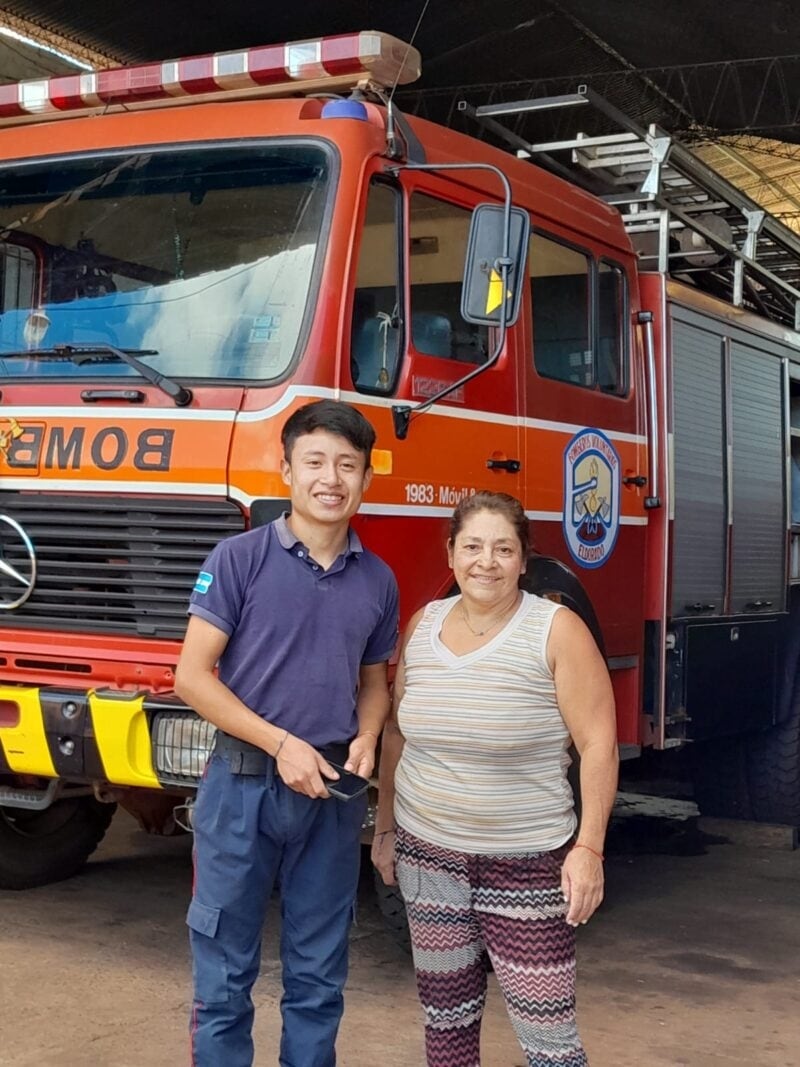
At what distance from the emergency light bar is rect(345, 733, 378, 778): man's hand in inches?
88.8

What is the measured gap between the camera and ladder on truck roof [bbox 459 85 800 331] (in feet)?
19.1

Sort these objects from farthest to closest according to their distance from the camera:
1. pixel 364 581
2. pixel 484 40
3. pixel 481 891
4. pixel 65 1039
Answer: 1. pixel 484 40
2. pixel 65 1039
3. pixel 364 581
4. pixel 481 891

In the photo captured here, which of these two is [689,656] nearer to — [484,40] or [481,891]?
[481,891]

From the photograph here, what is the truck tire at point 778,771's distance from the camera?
274 inches

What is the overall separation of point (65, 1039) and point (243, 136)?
2.68 metres

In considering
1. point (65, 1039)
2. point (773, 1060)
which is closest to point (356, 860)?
point (65, 1039)

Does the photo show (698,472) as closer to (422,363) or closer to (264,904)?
(422,363)

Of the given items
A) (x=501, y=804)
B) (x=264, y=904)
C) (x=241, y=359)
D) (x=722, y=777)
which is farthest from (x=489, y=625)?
(x=722, y=777)

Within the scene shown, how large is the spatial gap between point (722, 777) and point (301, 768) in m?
4.89

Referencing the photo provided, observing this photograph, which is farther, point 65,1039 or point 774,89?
point 774,89

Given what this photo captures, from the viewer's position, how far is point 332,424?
3.09 meters

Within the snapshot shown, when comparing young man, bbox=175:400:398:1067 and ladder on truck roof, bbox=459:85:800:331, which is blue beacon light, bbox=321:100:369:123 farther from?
young man, bbox=175:400:398:1067

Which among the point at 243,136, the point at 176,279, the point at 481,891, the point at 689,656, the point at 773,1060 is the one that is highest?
the point at 243,136

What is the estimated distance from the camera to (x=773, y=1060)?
13.5ft
